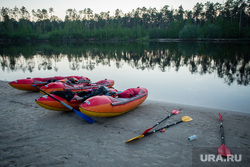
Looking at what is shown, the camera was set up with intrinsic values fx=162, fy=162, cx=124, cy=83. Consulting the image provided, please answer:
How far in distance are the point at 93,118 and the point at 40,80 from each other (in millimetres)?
5168

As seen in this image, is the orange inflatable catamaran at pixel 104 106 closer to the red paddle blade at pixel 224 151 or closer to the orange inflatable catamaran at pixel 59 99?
the orange inflatable catamaran at pixel 59 99

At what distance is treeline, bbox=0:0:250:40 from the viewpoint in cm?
5291

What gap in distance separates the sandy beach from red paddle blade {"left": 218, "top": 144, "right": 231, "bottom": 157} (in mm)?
127

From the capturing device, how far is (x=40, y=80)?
29.8ft

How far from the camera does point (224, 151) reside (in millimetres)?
3705

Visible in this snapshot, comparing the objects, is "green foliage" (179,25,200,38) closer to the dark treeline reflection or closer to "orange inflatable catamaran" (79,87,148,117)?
the dark treeline reflection

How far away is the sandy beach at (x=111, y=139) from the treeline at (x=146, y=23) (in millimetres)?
53847

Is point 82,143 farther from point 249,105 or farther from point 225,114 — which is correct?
point 249,105

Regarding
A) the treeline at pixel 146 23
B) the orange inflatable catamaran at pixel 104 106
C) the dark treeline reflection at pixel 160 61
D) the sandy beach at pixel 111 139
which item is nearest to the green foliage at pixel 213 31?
the treeline at pixel 146 23

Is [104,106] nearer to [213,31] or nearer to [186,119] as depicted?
[186,119]

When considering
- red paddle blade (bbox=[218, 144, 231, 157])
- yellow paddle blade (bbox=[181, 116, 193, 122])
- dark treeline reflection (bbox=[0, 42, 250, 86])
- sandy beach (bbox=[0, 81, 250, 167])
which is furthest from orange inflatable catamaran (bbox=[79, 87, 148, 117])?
dark treeline reflection (bbox=[0, 42, 250, 86])

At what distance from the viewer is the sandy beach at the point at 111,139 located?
346cm

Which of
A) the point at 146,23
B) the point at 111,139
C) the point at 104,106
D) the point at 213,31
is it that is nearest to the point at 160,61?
the point at 104,106

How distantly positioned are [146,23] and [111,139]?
3659 inches
